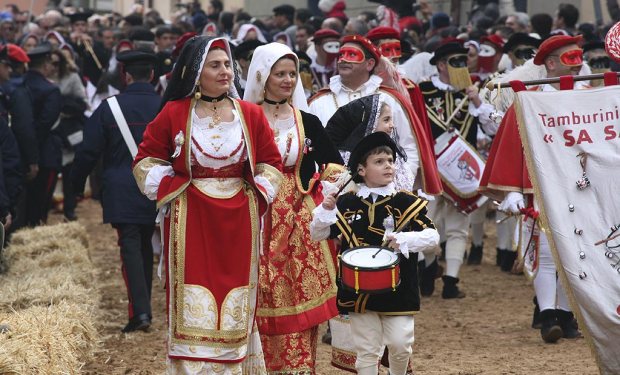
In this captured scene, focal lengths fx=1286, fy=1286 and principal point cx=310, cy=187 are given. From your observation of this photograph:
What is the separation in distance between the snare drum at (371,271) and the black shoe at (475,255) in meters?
6.47

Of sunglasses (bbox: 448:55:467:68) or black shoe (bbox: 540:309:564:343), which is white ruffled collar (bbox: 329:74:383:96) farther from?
sunglasses (bbox: 448:55:467:68)

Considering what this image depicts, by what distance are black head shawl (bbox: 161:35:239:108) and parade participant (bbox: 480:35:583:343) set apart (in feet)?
8.54

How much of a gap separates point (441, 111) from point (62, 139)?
5.68m

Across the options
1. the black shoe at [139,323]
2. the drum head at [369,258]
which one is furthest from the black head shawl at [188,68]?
the black shoe at [139,323]

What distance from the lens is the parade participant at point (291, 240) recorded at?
23.8 ft

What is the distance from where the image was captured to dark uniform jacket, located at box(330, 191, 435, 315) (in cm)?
675

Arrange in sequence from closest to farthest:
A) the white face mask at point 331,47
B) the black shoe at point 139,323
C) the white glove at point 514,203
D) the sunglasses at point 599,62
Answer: the white glove at point 514,203 < the black shoe at point 139,323 < the sunglasses at point 599,62 < the white face mask at point 331,47

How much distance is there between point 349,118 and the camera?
Result: 8148 millimetres

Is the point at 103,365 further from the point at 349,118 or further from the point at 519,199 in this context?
the point at 519,199

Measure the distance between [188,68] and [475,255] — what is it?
6.83 metres

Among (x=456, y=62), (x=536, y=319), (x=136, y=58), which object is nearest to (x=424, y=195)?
(x=536, y=319)

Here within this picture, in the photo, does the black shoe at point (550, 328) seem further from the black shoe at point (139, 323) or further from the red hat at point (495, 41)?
the red hat at point (495, 41)

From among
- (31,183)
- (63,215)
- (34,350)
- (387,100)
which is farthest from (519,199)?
(63,215)

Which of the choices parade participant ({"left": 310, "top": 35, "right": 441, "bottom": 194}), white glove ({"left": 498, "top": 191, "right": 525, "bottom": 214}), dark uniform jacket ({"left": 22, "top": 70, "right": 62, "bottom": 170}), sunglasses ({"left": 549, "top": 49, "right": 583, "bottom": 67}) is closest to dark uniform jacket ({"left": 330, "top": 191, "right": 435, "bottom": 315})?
white glove ({"left": 498, "top": 191, "right": 525, "bottom": 214})
